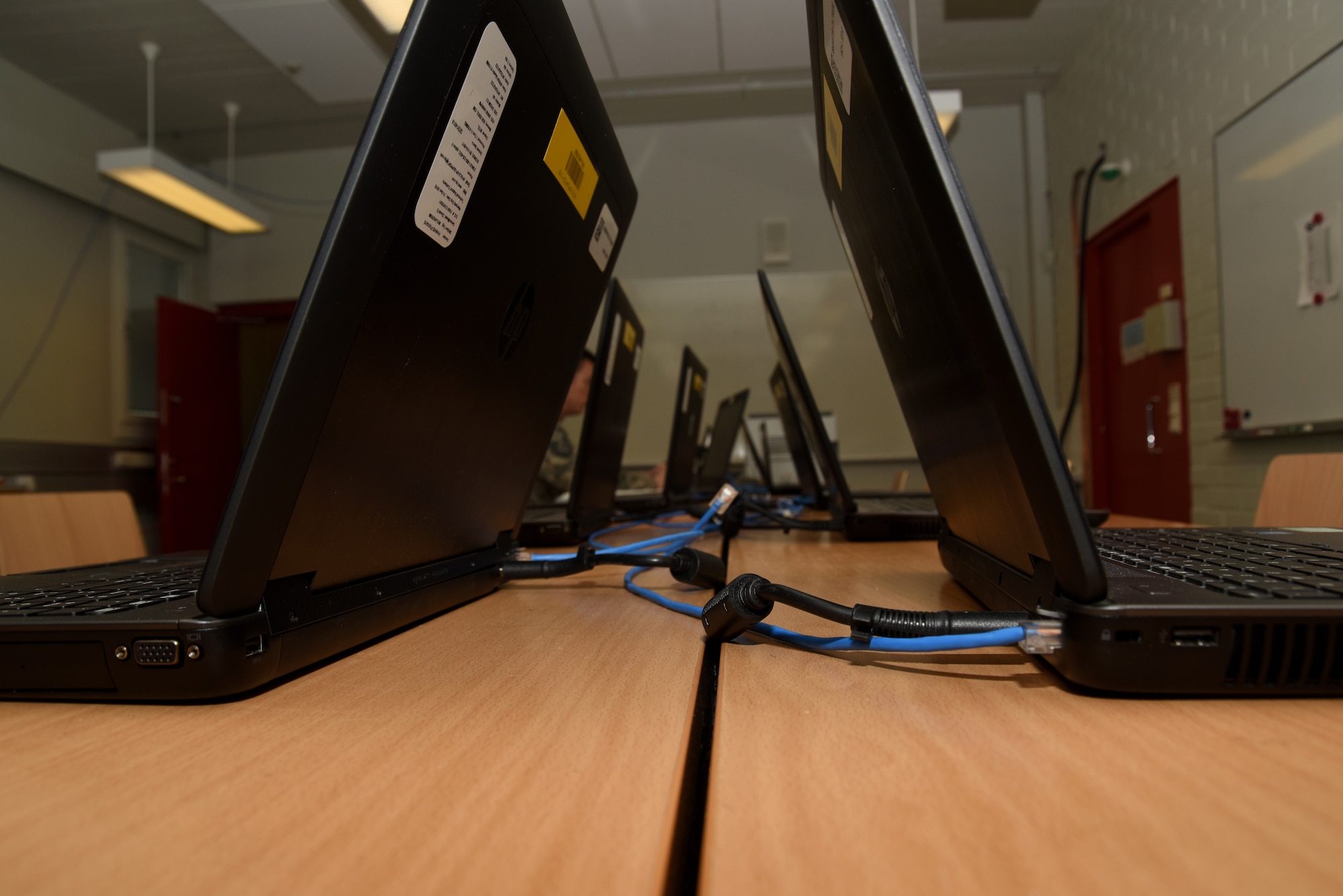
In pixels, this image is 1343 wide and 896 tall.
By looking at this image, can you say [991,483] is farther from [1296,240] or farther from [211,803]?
[1296,240]

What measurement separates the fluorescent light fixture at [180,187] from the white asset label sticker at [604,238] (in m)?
3.38

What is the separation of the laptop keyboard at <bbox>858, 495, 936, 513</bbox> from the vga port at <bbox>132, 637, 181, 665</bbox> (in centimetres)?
86

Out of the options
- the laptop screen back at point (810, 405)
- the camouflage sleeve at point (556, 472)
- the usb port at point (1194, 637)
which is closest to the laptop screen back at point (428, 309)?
the usb port at point (1194, 637)

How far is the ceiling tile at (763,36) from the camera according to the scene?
307cm

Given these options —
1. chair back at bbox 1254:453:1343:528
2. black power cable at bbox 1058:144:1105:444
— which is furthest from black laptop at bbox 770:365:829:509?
black power cable at bbox 1058:144:1105:444

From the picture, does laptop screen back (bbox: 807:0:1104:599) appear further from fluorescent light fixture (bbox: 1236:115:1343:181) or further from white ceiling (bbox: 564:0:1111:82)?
white ceiling (bbox: 564:0:1111:82)

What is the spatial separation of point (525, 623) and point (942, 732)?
30 cm

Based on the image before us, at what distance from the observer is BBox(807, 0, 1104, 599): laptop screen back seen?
29 cm

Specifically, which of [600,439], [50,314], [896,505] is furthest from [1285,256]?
[50,314]

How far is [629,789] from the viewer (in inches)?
8.7

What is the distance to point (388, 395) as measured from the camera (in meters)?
0.37

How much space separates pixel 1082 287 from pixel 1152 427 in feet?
3.05

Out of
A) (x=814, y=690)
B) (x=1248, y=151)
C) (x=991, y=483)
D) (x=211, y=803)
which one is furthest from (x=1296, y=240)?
(x=211, y=803)

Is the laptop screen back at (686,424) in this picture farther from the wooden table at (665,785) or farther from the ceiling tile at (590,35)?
the ceiling tile at (590,35)
